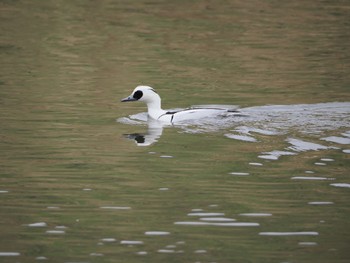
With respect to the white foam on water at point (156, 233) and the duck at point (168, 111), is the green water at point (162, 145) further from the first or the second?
the duck at point (168, 111)

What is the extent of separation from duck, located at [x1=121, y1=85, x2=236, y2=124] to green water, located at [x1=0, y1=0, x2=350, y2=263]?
19.6 inches

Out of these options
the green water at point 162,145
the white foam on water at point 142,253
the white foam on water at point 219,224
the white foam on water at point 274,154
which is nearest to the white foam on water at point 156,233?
the green water at point 162,145

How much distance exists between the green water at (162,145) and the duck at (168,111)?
497 mm

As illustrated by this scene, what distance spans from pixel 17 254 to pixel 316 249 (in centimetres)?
268

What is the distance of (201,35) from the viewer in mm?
28516

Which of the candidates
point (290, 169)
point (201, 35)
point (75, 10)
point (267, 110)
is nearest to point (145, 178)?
point (290, 169)

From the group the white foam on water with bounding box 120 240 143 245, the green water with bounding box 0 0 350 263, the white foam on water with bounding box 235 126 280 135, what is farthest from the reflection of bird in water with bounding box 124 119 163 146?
the white foam on water with bounding box 120 240 143 245

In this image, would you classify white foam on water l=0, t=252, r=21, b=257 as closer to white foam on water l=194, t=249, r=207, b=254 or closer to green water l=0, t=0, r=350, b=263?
green water l=0, t=0, r=350, b=263

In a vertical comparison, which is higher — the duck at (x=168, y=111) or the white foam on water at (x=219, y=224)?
the duck at (x=168, y=111)

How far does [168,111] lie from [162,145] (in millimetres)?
3302

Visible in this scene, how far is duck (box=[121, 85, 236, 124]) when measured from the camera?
17859mm

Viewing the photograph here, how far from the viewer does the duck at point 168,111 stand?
17.9 meters

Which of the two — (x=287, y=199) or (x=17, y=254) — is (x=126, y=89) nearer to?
(x=287, y=199)

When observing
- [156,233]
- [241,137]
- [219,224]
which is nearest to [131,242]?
[156,233]
